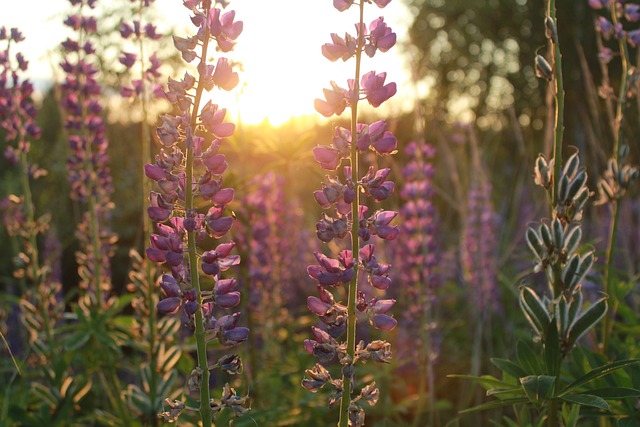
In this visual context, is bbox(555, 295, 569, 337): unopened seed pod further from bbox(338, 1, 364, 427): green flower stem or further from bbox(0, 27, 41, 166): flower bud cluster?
bbox(0, 27, 41, 166): flower bud cluster

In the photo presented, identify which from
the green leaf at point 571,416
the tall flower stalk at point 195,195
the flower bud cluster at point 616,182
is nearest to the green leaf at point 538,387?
the green leaf at point 571,416

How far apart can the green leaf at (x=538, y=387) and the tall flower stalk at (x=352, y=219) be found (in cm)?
41

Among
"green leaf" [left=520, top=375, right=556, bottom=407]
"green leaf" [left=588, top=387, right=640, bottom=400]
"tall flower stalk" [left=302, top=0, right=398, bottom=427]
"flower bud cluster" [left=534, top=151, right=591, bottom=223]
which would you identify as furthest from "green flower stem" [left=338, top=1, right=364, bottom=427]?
"green leaf" [left=588, top=387, right=640, bottom=400]

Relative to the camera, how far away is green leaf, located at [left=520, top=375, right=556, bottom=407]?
176 cm

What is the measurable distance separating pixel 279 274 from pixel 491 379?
2.31 m

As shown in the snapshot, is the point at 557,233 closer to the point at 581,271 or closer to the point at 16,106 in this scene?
the point at 581,271

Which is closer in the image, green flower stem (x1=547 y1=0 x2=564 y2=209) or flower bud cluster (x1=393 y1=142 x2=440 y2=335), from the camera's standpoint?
green flower stem (x1=547 y1=0 x2=564 y2=209)

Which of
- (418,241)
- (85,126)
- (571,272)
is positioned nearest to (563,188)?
(571,272)

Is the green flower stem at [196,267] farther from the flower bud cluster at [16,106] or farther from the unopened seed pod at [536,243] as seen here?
the flower bud cluster at [16,106]

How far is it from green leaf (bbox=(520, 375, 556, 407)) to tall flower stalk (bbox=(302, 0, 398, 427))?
1.34 ft

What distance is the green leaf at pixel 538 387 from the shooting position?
1.76 meters

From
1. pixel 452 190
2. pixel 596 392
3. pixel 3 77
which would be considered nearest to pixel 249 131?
pixel 3 77

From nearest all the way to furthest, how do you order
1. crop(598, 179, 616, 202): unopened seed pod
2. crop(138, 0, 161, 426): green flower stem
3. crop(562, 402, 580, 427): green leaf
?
crop(562, 402, 580, 427): green leaf < crop(598, 179, 616, 202): unopened seed pod < crop(138, 0, 161, 426): green flower stem

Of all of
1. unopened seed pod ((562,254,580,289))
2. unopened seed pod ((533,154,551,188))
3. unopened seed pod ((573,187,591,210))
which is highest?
unopened seed pod ((533,154,551,188))
